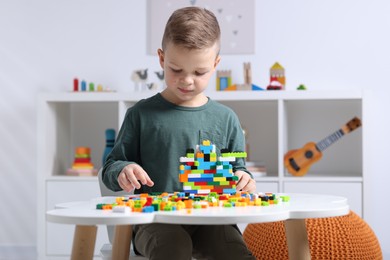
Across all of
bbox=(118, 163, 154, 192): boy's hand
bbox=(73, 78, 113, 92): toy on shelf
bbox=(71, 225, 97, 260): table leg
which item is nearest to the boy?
bbox=(118, 163, 154, 192): boy's hand

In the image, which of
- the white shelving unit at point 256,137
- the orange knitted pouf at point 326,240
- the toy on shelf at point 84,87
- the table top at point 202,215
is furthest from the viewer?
the toy on shelf at point 84,87

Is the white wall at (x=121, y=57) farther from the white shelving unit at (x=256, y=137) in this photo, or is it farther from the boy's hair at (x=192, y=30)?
the boy's hair at (x=192, y=30)

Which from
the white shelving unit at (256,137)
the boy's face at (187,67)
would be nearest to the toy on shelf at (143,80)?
the white shelving unit at (256,137)

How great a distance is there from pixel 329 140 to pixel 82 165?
3.93ft

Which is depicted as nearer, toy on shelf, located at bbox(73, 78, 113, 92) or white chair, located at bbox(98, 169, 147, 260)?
white chair, located at bbox(98, 169, 147, 260)

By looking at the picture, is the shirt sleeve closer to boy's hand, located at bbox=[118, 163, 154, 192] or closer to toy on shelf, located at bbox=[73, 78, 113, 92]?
boy's hand, located at bbox=[118, 163, 154, 192]

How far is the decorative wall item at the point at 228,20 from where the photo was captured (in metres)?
3.46

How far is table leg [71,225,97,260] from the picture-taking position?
1483 millimetres

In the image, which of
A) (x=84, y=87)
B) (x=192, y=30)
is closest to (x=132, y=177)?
(x=192, y=30)

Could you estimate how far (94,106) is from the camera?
3621mm

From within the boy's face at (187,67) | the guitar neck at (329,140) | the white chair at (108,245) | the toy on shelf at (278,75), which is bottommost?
the white chair at (108,245)

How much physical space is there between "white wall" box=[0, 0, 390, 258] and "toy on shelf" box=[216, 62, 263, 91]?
0.10 metres

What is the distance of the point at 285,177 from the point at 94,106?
1.11 meters

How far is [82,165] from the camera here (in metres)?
3.33
